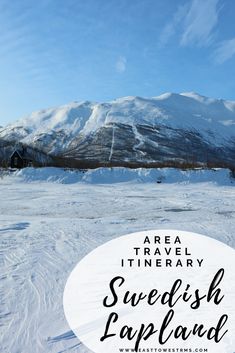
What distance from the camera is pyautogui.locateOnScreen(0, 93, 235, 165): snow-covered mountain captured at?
104625 millimetres

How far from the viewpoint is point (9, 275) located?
647 cm

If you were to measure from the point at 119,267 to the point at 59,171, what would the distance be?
2364 cm

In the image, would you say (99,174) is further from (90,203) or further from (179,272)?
(179,272)

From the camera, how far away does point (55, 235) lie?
9.73 meters
